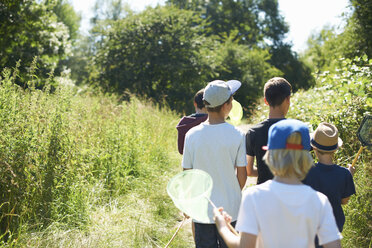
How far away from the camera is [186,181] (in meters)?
2.23


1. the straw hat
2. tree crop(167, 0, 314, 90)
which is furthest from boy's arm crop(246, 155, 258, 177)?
tree crop(167, 0, 314, 90)

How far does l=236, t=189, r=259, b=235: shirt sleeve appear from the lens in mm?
1798

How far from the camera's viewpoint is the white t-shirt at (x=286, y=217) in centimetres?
178

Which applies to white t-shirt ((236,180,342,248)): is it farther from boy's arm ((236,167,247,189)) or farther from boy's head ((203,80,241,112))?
boy's head ((203,80,241,112))

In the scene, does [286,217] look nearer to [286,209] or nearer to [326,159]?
[286,209]

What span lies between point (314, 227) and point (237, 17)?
112 feet

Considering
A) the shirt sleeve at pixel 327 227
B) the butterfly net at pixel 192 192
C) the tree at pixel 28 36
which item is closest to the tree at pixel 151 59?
the tree at pixel 28 36

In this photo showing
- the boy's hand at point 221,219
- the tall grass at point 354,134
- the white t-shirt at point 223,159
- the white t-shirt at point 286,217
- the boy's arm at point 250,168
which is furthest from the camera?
the tall grass at point 354,134

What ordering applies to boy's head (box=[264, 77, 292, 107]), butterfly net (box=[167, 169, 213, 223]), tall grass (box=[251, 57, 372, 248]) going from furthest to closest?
tall grass (box=[251, 57, 372, 248])
boy's head (box=[264, 77, 292, 107])
butterfly net (box=[167, 169, 213, 223])

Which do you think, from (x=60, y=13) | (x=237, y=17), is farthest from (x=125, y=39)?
(x=60, y=13)

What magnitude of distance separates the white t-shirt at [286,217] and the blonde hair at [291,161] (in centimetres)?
7

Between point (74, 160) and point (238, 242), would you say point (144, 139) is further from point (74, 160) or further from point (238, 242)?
point (238, 242)

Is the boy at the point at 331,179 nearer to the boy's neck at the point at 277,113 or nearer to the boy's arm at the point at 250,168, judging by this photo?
the boy's neck at the point at 277,113

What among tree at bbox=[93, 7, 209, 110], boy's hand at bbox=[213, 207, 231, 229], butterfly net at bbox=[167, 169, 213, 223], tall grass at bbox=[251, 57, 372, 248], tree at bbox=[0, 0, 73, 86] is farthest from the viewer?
tree at bbox=[93, 7, 209, 110]
